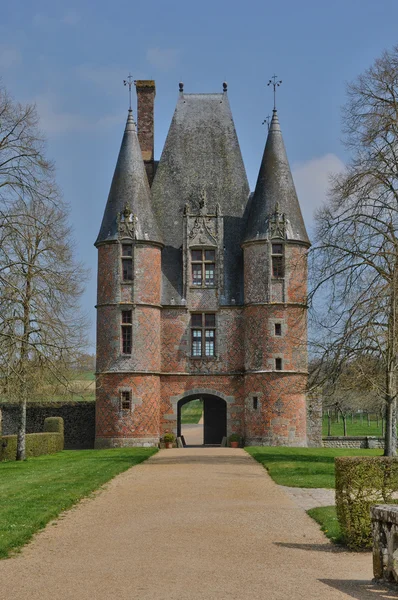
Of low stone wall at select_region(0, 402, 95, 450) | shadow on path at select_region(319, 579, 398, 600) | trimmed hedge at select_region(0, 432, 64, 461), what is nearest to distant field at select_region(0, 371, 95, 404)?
low stone wall at select_region(0, 402, 95, 450)

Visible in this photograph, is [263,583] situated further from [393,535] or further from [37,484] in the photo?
[37,484]

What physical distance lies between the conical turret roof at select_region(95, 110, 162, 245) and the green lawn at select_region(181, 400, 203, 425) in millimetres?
38984

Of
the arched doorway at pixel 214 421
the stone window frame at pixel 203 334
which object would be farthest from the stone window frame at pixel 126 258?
the arched doorway at pixel 214 421

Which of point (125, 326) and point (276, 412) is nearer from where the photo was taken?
point (276, 412)

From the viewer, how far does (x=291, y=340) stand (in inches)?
1403

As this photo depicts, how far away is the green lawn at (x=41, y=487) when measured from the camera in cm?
1127

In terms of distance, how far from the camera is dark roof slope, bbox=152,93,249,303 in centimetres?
3784

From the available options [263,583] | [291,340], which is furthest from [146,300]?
[263,583]

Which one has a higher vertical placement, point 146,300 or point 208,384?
point 146,300

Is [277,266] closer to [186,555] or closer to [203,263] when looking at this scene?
[203,263]

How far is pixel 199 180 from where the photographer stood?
3894 cm

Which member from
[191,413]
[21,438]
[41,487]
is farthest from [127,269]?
[191,413]

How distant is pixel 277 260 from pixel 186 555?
27597 millimetres

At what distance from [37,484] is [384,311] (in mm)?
9093
